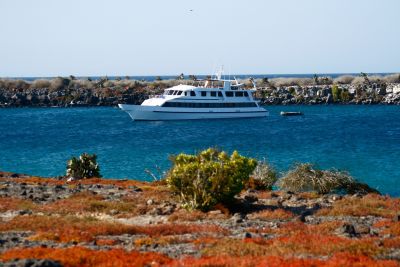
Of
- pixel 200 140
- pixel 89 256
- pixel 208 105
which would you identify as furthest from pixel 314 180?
pixel 208 105

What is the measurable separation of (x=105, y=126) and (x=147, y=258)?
6563cm

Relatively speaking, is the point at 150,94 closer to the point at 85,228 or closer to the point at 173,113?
the point at 173,113

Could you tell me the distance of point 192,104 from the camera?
8094 centimetres

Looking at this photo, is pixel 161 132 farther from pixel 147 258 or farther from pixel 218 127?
pixel 147 258

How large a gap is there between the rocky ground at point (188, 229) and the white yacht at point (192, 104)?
177 feet

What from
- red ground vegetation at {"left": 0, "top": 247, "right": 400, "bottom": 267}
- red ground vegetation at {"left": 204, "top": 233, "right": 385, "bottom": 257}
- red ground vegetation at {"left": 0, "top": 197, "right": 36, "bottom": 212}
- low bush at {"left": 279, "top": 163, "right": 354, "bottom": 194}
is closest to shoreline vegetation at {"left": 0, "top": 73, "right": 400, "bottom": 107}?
low bush at {"left": 279, "top": 163, "right": 354, "bottom": 194}

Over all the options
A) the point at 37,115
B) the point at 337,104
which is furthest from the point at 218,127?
the point at 337,104

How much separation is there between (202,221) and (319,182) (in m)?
9.78

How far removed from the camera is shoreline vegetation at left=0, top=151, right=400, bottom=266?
A: 12.9 metres

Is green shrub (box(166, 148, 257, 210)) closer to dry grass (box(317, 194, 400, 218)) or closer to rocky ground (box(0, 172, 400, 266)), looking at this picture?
rocky ground (box(0, 172, 400, 266))

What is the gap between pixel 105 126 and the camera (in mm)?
77250

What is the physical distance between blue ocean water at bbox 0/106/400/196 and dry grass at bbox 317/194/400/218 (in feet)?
27.4

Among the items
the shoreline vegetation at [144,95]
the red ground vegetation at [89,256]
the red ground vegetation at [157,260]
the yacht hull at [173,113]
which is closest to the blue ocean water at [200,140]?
the yacht hull at [173,113]

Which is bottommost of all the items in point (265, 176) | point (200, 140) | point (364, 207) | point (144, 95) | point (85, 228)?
point (200, 140)
